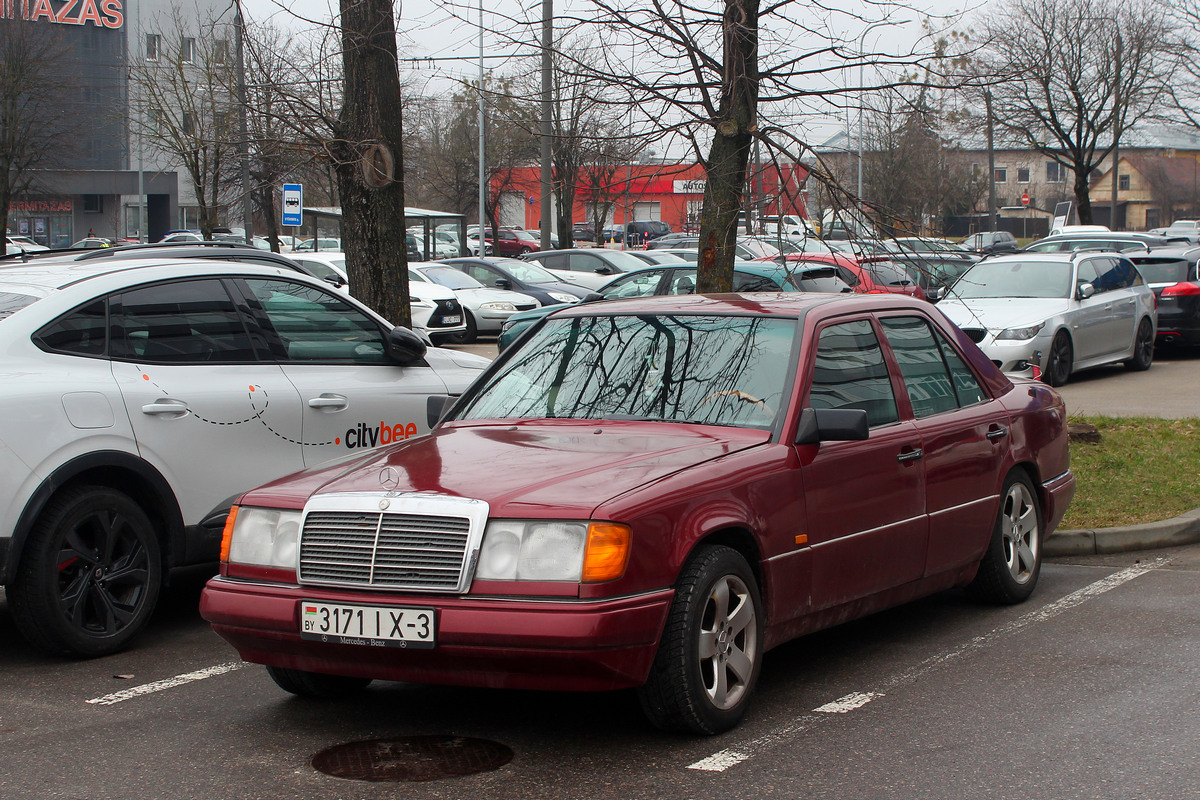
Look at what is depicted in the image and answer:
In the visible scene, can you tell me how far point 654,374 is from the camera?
5.46 m

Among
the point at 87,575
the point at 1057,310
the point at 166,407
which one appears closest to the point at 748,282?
the point at 1057,310

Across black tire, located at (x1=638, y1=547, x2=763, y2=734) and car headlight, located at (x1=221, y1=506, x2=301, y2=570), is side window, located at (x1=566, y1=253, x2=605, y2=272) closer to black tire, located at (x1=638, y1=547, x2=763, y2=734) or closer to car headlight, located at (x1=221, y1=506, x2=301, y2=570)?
car headlight, located at (x1=221, y1=506, x2=301, y2=570)

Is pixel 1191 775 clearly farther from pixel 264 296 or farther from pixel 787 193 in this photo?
pixel 787 193

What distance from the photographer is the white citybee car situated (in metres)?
5.64

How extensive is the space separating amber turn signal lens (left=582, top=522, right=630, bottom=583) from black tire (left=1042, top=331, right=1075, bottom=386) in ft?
41.4

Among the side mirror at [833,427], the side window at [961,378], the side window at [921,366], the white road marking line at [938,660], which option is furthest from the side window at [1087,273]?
the side mirror at [833,427]

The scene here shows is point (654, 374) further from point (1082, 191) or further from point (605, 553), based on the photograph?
point (1082, 191)

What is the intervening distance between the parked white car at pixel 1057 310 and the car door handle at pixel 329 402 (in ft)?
31.6

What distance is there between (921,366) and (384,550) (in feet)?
9.54

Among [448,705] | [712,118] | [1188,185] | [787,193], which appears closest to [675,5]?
[712,118]

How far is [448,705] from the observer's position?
507 cm

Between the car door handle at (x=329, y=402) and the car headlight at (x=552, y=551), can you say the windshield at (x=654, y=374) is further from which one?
the car door handle at (x=329, y=402)

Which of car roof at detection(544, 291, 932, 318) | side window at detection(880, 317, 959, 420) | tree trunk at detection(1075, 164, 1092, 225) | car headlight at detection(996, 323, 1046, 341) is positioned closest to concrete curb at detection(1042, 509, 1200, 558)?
side window at detection(880, 317, 959, 420)

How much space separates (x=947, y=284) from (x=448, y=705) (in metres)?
6.30
